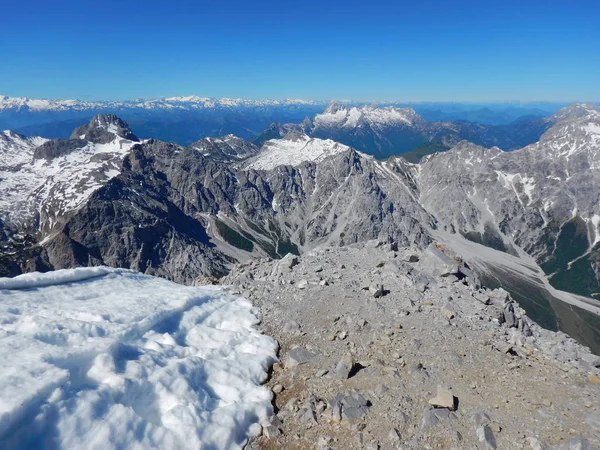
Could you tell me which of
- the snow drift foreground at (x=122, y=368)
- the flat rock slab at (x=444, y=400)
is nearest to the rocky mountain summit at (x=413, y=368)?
the flat rock slab at (x=444, y=400)

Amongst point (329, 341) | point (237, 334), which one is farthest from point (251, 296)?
point (329, 341)

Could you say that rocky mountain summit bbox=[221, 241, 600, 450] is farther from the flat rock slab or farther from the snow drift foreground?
the snow drift foreground

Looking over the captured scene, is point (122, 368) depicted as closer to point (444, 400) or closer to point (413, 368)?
point (413, 368)

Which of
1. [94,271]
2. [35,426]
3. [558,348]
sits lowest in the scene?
[558,348]

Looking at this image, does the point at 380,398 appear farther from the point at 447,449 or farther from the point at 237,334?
the point at 237,334

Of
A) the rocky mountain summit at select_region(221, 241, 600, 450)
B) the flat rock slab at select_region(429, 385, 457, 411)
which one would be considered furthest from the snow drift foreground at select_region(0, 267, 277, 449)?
the flat rock slab at select_region(429, 385, 457, 411)

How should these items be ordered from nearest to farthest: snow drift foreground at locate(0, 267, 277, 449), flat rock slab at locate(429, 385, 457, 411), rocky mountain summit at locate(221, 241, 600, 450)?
1. snow drift foreground at locate(0, 267, 277, 449)
2. rocky mountain summit at locate(221, 241, 600, 450)
3. flat rock slab at locate(429, 385, 457, 411)
